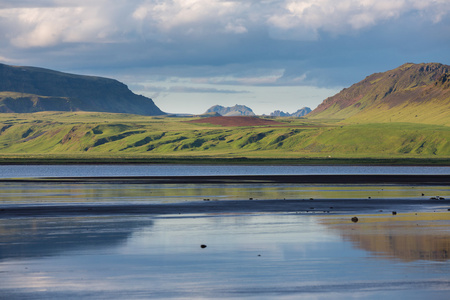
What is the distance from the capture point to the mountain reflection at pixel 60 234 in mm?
31484

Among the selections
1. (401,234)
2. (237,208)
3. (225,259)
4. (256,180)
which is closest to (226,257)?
(225,259)

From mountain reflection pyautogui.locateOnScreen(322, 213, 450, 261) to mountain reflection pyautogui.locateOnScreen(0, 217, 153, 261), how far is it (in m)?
12.5

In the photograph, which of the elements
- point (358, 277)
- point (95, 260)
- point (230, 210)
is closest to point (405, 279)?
point (358, 277)

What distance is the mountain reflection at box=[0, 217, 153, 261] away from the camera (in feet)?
103

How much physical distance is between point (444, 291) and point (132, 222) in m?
25.4

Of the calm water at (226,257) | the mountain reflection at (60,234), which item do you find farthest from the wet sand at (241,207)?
the mountain reflection at (60,234)

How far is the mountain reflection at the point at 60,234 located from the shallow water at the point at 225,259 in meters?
0.06

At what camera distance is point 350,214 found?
1919 inches

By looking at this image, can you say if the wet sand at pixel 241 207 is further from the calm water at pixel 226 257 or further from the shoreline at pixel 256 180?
the shoreline at pixel 256 180

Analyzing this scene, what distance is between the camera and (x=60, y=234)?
37281 mm

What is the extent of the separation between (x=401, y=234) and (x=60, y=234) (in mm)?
19032

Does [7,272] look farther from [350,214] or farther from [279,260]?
[350,214]

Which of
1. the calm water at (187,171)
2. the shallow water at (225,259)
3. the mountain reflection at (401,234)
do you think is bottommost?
the shallow water at (225,259)

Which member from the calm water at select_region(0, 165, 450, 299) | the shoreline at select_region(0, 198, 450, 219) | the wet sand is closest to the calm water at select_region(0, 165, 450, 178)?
the wet sand
